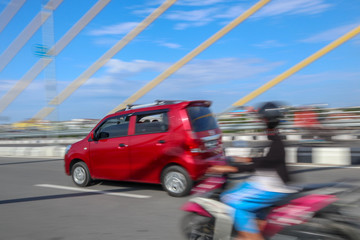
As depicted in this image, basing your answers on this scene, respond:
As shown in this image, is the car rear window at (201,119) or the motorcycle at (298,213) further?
the car rear window at (201,119)

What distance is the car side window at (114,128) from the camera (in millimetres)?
6047

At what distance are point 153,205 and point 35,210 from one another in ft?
5.97

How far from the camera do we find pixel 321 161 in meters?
8.24

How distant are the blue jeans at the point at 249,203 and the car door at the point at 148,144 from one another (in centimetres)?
272

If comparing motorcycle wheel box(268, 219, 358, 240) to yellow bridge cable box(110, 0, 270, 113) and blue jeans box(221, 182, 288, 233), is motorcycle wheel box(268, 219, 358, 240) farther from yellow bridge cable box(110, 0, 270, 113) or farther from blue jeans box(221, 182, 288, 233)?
yellow bridge cable box(110, 0, 270, 113)

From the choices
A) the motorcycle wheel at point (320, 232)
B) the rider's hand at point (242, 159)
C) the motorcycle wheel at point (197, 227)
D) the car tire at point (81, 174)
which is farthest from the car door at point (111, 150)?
the motorcycle wheel at point (320, 232)

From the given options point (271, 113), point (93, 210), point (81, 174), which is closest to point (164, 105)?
point (93, 210)

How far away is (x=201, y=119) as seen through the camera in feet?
18.3

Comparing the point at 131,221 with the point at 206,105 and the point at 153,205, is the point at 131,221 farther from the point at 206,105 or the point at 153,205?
the point at 206,105

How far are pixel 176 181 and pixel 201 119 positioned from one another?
1.12 meters

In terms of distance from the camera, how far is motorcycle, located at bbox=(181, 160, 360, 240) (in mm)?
2613

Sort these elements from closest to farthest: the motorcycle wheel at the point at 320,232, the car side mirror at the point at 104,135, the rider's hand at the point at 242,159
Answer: the motorcycle wheel at the point at 320,232 → the rider's hand at the point at 242,159 → the car side mirror at the point at 104,135

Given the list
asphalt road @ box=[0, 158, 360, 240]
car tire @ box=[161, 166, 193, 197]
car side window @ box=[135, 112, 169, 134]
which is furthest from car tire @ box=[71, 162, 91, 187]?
car tire @ box=[161, 166, 193, 197]

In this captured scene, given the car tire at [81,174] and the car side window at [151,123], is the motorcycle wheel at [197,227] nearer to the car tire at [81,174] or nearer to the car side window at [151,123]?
the car side window at [151,123]
